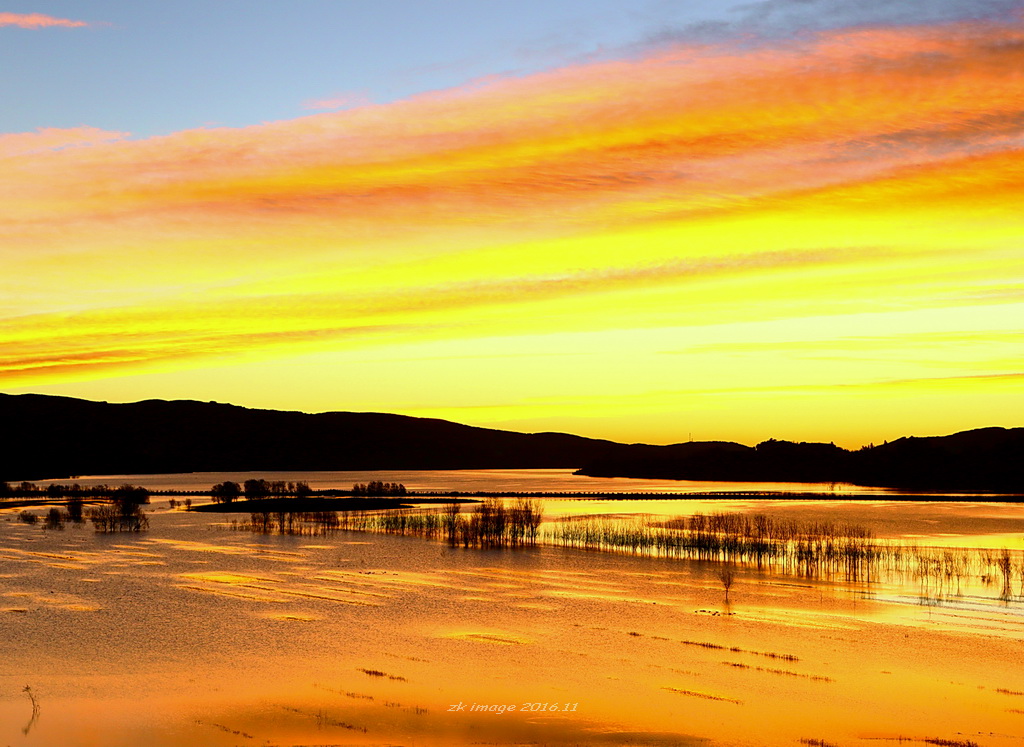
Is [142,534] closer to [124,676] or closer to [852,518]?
[124,676]

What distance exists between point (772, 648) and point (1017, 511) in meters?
63.4

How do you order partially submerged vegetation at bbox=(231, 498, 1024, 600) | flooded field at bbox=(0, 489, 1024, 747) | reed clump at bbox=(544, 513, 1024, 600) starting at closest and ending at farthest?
1. flooded field at bbox=(0, 489, 1024, 747)
2. reed clump at bbox=(544, 513, 1024, 600)
3. partially submerged vegetation at bbox=(231, 498, 1024, 600)

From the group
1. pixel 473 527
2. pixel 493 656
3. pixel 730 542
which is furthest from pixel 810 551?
pixel 493 656

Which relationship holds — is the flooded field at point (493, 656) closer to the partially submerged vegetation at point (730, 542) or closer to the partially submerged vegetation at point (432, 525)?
the partially submerged vegetation at point (730, 542)

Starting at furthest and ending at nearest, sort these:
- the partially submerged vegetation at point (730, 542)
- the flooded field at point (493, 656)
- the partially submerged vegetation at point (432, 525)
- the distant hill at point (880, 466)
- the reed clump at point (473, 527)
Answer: the distant hill at point (880, 466) → the partially submerged vegetation at point (432, 525) → the reed clump at point (473, 527) → the partially submerged vegetation at point (730, 542) → the flooded field at point (493, 656)

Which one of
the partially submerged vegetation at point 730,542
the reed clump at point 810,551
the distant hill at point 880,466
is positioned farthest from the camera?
the distant hill at point 880,466

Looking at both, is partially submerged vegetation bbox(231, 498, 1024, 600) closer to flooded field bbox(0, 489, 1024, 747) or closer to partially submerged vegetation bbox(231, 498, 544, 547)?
partially submerged vegetation bbox(231, 498, 544, 547)

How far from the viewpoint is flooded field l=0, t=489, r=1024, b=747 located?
17047mm

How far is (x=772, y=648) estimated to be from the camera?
933 inches

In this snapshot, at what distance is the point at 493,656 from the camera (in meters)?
22.5

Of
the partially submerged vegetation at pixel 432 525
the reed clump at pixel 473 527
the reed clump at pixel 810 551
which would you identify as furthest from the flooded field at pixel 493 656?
the partially submerged vegetation at pixel 432 525

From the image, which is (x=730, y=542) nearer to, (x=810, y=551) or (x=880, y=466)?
(x=810, y=551)

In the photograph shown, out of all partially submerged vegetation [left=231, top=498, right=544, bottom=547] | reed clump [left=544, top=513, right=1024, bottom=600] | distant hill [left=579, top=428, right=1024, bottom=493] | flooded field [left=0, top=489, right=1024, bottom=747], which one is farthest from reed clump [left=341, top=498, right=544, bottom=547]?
distant hill [left=579, top=428, right=1024, bottom=493]

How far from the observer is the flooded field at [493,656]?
55.9 feet
